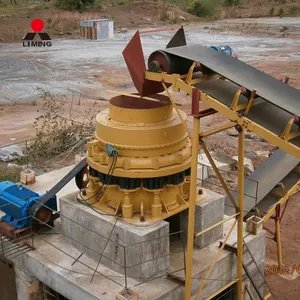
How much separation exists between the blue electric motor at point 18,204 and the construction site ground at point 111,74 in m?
5.44

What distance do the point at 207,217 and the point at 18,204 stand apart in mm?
3345

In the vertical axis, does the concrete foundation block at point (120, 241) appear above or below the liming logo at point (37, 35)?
above

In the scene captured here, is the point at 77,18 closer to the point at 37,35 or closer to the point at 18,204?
the point at 37,35

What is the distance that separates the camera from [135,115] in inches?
324

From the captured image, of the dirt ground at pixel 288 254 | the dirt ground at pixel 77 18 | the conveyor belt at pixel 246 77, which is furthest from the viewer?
the dirt ground at pixel 77 18

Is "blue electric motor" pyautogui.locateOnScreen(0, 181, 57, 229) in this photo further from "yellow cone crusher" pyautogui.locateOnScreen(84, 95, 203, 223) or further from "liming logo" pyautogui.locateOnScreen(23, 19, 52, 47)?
"liming logo" pyautogui.locateOnScreen(23, 19, 52, 47)

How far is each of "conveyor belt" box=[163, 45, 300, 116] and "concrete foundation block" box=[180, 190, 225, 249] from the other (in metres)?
2.42

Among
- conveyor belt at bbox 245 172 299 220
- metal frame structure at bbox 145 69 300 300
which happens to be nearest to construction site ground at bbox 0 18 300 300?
conveyor belt at bbox 245 172 299 220

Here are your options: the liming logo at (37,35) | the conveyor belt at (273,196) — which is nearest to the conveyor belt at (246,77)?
the conveyor belt at (273,196)

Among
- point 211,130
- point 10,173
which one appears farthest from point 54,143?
point 211,130

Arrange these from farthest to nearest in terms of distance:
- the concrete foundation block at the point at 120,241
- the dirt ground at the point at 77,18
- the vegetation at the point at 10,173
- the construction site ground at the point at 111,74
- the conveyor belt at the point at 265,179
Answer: the dirt ground at the point at 77,18 < the construction site ground at the point at 111,74 < the vegetation at the point at 10,173 < the conveyor belt at the point at 265,179 < the concrete foundation block at the point at 120,241

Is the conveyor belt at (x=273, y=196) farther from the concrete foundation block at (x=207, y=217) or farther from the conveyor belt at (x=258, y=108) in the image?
the conveyor belt at (x=258, y=108)

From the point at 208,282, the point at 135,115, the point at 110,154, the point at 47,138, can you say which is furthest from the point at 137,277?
the point at 47,138

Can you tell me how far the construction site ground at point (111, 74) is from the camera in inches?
625
